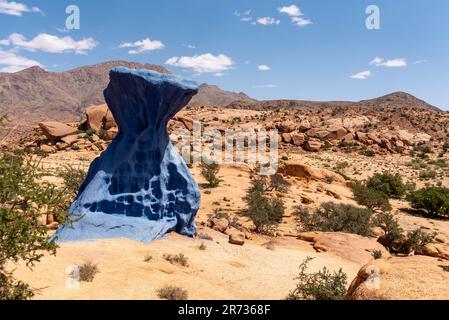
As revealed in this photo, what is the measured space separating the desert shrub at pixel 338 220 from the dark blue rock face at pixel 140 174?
6.57 meters

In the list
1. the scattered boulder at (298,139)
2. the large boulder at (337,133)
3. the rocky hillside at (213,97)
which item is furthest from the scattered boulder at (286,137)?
the rocky hillside at (213,97)

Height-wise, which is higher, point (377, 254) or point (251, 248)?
point (251, 248)

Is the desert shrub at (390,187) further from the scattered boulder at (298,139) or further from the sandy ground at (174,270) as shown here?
the scattered boulder at (298,139)

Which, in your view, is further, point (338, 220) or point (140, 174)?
point (338, 220)

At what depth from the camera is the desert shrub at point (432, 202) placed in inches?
821

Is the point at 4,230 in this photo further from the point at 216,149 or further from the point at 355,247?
the point at 216,149

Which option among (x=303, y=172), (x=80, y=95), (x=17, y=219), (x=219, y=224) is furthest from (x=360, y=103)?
(x=17, y=219)

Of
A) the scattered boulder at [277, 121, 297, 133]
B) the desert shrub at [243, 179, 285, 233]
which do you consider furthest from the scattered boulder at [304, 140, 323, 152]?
the desert shrub at [243, 179, 285, 233]

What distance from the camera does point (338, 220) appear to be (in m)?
16.8

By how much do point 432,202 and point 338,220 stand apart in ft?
24.6

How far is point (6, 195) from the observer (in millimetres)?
5473

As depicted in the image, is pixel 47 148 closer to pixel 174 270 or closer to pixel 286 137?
pixel 286 137

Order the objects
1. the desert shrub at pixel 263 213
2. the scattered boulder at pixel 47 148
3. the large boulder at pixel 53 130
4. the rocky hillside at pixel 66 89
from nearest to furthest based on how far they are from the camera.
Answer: the desert shrub at pixel 263 213 < the scattered boulder at pixel 47 148 < the large boulder at pixel 53 130 < the rocky hillside at pixel 66 89

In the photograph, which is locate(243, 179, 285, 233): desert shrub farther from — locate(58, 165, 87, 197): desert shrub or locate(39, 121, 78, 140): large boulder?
locate(39, 121, 78, 140): large boulder
